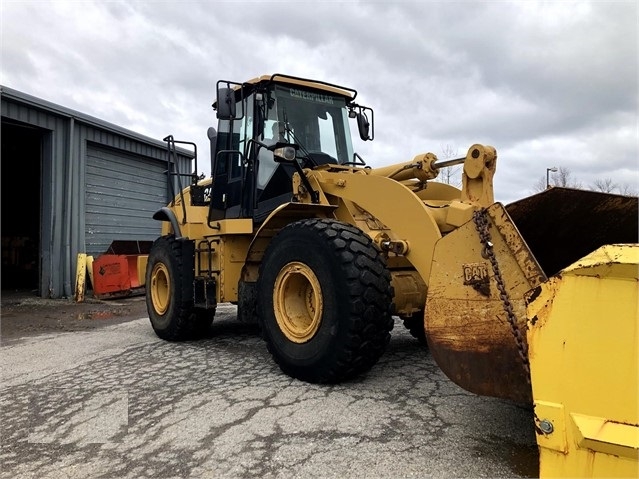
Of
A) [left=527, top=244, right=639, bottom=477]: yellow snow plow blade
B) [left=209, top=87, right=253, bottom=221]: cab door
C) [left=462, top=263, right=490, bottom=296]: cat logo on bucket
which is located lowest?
[left=527, top=244, right=639, bottom=477]: yellow snow plow blade

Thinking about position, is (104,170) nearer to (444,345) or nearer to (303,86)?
(303,86)

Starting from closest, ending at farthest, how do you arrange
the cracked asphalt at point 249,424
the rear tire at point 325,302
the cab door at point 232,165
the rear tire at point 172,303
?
1. the cracked asphalt at point 249,424
2. the rear tire at point 325,302
3. the cab door at point 232,165
4. the rear tire at point 172,303

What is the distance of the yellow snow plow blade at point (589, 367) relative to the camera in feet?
6.01

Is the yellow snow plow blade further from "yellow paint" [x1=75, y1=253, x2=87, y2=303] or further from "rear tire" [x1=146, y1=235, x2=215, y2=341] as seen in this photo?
"yellow paint" [x1=75, y1=253, x2=87, y2=303]

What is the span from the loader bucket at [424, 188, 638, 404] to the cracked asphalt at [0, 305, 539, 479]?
1.46ft

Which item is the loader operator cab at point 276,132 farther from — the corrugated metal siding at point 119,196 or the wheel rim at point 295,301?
the corrugated metal siding at point 119,196

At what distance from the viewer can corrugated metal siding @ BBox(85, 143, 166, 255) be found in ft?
41.2

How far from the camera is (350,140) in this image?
19.1 feet

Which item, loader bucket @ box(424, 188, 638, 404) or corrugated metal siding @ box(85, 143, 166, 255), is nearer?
loader bucket @ box(424, 188, 638, 404)

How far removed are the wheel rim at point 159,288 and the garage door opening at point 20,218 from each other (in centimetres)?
1058

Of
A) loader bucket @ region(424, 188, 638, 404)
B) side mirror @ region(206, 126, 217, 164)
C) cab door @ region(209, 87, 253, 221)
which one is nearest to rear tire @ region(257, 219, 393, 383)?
loader bucket @ region(424, 188, 638, 404)

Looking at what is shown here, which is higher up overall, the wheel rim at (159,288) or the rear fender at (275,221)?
the rear fender at (275,221)

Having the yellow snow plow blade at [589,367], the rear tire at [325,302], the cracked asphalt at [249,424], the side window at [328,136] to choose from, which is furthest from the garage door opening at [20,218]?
the yellow snow plow blade at [589,367]

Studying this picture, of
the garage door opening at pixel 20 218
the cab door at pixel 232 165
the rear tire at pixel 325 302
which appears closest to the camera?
the rear tire at pixel 325 302
